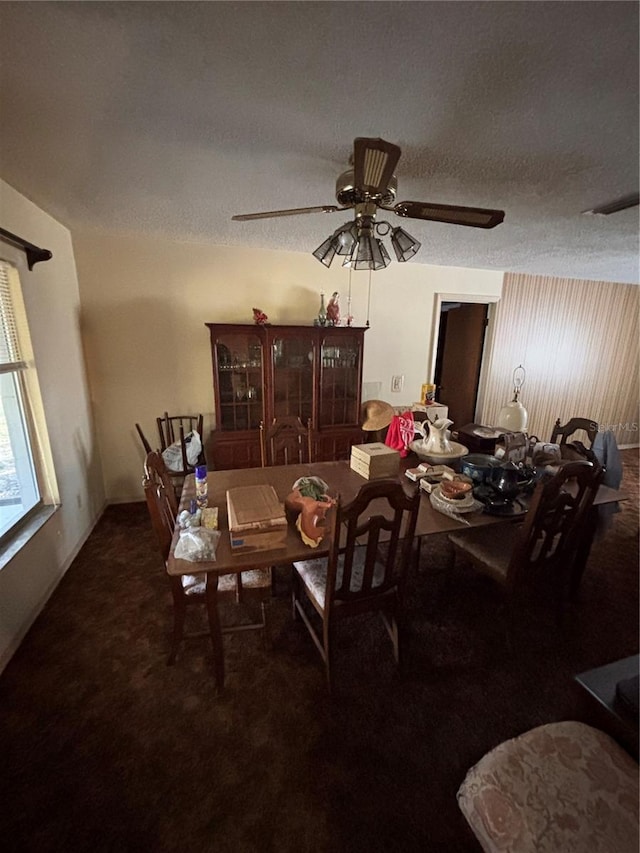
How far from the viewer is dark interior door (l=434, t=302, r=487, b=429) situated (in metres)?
4.48

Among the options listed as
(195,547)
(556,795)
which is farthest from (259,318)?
(556,795)

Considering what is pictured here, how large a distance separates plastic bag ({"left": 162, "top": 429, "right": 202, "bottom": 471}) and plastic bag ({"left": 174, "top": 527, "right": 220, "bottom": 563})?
177 cm

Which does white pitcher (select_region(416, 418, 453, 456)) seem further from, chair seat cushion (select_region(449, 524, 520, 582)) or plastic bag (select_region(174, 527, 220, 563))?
plastic bag (select_region(174, 527, 220, 563))

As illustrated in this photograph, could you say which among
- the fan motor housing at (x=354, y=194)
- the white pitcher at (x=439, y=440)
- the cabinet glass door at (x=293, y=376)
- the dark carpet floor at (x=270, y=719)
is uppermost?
the fan motor housing at (x=354, y=194)

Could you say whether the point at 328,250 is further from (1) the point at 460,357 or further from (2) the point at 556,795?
(1) the point at 460,357

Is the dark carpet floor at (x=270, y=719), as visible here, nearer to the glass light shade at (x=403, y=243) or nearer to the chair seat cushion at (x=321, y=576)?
the chair seat cushion at (x=321, y=576)

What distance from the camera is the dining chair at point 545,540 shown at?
158cm

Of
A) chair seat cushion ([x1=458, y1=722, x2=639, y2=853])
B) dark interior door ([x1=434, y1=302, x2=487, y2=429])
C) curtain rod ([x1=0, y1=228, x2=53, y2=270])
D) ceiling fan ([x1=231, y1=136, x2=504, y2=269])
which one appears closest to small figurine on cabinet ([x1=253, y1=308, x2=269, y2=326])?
ceiling fan ([x1=231, y1=136, x2=504, y2=269])

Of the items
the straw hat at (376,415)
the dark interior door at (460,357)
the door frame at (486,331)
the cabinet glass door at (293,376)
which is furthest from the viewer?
the dark interior door at (460,357)

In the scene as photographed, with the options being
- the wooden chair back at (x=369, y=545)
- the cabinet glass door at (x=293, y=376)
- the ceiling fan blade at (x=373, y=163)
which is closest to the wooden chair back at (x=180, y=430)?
the cabinet glass door at (x=293, y=376)

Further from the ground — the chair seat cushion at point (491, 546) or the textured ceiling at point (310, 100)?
the textured ceiling at point (310, 100)

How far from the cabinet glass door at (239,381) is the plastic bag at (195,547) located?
186cm

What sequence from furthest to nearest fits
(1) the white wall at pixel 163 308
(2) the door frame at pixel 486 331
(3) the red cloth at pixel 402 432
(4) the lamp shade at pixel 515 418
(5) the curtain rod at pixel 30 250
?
(2) the door frame at pixel 486 331 < (1) the white wall at pixel 163 308 < (4) the lamp shade at pixel 515 418 < (3) the red cloth at pixel 402 432 < (5) the curtain rod at pixel 30 250

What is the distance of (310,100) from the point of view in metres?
1.20
